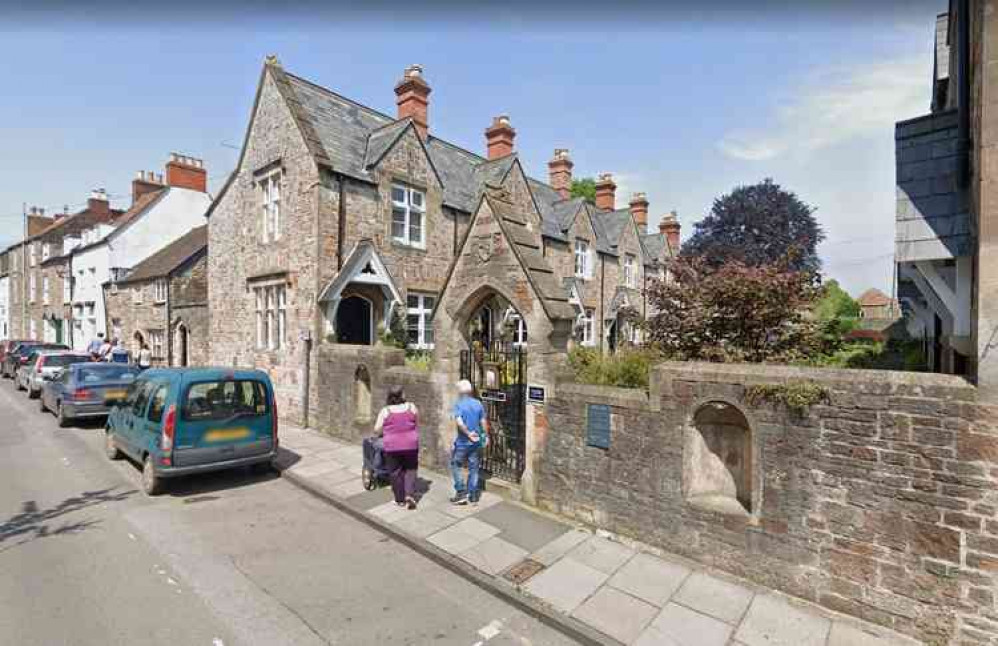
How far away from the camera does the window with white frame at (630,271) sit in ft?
92.3

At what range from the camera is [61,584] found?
484 centimetres

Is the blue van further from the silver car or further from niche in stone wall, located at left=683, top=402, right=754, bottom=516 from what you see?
the silver car

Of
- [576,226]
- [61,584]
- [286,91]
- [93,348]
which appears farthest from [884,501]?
[93,348]

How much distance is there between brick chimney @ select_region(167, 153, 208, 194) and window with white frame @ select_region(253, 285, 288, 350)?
18984 millimetres

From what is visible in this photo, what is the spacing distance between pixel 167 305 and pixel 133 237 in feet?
29.0

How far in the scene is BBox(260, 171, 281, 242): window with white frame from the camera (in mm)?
13977

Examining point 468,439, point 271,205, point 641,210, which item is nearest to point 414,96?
point 271,205

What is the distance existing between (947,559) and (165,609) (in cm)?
723

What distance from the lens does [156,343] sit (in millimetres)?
21562

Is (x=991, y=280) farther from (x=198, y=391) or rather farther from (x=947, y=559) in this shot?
(x=198, y=391)

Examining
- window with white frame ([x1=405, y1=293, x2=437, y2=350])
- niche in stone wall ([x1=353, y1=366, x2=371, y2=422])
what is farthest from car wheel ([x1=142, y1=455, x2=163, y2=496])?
window with white frame ([x1=405, y1=293, x2=437, y2=350])

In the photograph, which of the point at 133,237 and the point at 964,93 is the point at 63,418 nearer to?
the point at 133,237

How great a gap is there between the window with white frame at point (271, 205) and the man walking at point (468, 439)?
10.1m

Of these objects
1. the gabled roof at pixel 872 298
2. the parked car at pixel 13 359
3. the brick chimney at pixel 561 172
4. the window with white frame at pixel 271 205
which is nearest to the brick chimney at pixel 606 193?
the brick chimney at pixel 561 172
